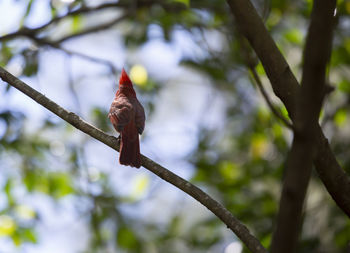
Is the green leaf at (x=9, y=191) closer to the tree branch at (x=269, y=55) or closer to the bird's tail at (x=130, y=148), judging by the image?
the bird's tail at (x=130, y=148)

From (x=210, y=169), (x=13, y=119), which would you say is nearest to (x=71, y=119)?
(x=13, y=119)

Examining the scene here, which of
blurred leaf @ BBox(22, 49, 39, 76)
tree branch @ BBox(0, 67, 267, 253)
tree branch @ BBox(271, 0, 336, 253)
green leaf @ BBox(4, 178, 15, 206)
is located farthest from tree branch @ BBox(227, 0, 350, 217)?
green leaf @ BBox(4, 178, 15, 206)

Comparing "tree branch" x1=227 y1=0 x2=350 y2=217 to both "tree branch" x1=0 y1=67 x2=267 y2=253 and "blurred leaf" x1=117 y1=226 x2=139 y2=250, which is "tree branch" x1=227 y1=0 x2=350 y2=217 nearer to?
"tree branch" x1=0 y1=67 x2=267 y2=253

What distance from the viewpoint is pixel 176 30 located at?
4473mm

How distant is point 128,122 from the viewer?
2.79m

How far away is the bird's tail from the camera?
2479mm

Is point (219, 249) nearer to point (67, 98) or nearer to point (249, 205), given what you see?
point (249, 205)

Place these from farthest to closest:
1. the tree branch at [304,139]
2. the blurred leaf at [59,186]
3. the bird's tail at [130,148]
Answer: the blurred leaf at [59,186] < the bird's tail at [130,148] < the tree branch at [304,139]

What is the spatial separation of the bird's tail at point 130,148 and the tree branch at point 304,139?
3.94 ft

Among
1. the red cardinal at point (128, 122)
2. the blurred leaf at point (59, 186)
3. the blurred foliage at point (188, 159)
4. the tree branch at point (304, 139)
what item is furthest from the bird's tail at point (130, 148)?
the blurred leaf at point (59, 186)

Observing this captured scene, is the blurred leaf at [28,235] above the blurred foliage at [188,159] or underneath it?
underneath

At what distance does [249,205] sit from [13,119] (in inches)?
76.1

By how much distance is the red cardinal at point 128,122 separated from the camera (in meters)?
2.53

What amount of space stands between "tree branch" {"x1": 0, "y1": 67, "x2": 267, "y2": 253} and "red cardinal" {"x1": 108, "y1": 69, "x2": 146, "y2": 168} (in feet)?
0.34
